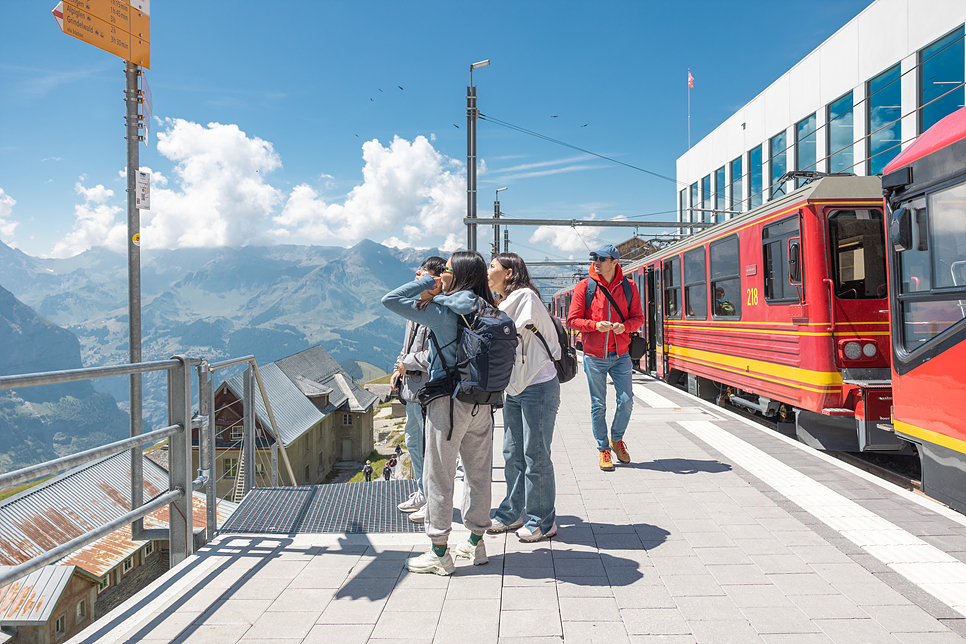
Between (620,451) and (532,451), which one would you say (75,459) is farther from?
(620,451)

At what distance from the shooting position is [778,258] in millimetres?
7484

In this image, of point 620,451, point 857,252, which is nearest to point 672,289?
point 857,252

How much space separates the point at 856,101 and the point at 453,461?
2102 centimetres

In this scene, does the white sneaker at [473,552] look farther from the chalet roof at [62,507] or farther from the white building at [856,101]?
the chalet roof at [62,507]

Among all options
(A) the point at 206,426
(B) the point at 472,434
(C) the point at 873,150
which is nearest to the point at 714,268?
(B) the point at 472,434

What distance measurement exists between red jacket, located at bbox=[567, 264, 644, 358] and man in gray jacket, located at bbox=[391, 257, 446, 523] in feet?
5.34

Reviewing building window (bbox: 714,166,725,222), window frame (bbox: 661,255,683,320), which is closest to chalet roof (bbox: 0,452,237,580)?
window frame (bbox: 661,255,683,320)

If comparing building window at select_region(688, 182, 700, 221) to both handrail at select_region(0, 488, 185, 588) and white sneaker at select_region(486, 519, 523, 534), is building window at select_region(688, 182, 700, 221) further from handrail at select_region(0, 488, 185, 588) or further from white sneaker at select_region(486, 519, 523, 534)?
handrail at select_region(0, 488, 185, 588)

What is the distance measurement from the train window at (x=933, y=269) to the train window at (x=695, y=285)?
5.39 meters

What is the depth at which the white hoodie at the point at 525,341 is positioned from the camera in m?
3.78

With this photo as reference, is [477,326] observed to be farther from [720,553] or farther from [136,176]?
[136,176]

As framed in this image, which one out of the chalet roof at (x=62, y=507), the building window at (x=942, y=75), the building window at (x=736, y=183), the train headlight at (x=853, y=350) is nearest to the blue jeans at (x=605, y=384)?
the train headlight at (x=853, y=350)

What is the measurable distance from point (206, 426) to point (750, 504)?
414cm

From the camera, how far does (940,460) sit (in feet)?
14.2
